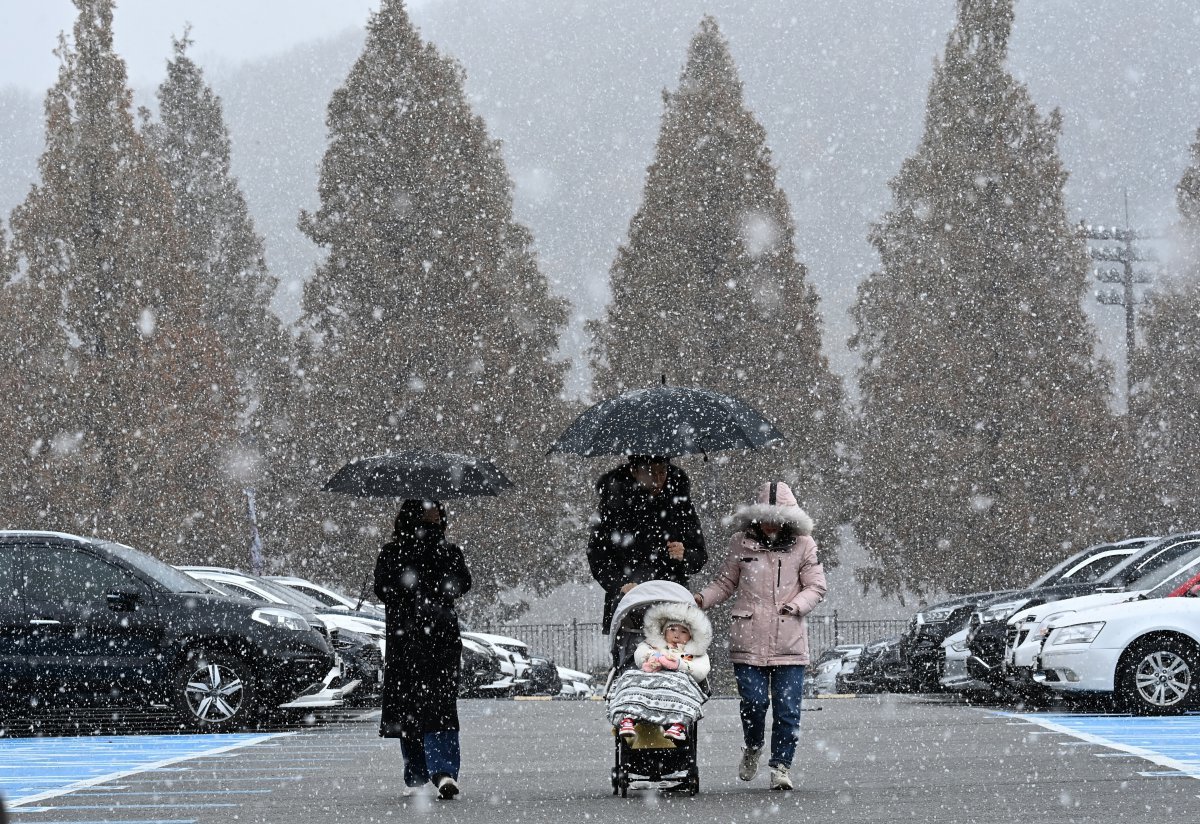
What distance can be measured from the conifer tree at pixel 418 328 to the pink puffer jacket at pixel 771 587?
26776 millimetres

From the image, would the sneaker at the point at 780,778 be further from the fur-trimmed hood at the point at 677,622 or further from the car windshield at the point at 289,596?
→ the car windshield at the point at 289,596

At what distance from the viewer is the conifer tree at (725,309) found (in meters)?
39.8

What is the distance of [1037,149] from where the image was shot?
39969 millimetres

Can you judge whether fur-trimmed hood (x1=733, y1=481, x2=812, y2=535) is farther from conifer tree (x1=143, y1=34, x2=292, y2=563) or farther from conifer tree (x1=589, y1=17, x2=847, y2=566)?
conifer tree (x1=143, y1=34, x2=292, y2=563)

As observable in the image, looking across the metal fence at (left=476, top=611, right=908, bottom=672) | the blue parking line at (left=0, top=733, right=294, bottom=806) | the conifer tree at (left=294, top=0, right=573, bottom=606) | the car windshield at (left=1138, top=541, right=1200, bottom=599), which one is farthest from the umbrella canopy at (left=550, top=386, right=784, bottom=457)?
the metal fence at (left=476, top=611, right=908, bottom=672)

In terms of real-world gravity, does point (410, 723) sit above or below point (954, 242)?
below

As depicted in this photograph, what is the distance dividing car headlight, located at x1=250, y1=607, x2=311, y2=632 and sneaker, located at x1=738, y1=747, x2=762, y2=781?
703cm

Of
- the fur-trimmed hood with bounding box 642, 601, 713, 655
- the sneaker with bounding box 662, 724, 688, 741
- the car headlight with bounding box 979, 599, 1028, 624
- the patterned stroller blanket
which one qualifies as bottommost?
the sneaker with bounding box 662, 724, 688, 741

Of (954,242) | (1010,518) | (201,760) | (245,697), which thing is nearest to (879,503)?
(1010,518)

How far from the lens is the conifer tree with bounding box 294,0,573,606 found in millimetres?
38688

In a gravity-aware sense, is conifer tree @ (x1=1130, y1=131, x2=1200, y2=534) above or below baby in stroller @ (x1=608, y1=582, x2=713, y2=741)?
above

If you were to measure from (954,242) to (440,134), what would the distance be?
11022 mm

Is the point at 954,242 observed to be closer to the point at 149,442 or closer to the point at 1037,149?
the point at 1037,149

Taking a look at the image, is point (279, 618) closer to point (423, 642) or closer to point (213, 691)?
point (213, 691)
